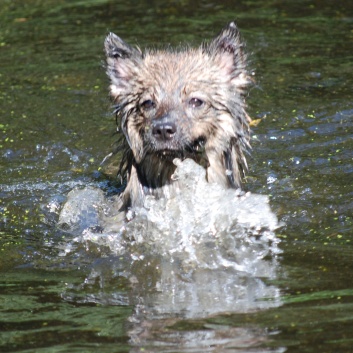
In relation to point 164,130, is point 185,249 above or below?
below

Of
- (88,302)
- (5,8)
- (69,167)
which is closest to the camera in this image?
(88,302)

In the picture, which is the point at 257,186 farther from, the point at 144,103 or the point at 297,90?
the point at 297,90

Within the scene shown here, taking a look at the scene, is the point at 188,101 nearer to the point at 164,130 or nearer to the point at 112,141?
the point at 164,130

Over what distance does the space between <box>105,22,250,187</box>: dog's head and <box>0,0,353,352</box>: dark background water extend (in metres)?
0.82

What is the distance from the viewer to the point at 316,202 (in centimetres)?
789

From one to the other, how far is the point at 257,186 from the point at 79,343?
140 inches

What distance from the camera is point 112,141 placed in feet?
32.4

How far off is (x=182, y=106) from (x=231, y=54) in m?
→ 0.76

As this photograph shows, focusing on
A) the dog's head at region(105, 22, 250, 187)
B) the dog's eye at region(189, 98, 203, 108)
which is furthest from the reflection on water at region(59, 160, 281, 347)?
the dog's eye at region(189, 98, 203, 108)

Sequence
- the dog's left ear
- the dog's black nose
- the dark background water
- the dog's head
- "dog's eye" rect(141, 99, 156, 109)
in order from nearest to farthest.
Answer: the dark background water → the dog's black nose → the dog's head → "dog's eye" rect(141, 99, 156, 109) → the dog's left ear

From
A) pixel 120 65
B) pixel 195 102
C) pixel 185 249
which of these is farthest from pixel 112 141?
pixel 185 249

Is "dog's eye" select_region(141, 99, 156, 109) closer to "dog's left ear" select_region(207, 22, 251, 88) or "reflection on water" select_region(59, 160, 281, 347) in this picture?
"reflection on water" select_region(59, 160, 281, 347)

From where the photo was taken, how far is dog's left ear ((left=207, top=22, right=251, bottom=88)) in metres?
7.83

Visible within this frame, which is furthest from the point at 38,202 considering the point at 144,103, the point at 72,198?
the point at 144,103
